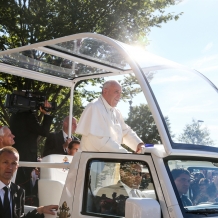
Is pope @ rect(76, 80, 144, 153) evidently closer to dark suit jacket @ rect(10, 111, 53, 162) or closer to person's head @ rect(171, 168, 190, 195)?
person's head @ rect(171, 168, 190, 195)

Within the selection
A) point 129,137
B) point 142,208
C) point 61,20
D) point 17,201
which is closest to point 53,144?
point 129,137

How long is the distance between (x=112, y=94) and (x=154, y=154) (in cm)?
166

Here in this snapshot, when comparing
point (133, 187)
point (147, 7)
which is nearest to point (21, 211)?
point (133, 187)

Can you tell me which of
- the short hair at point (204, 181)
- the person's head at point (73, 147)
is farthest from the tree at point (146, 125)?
the person's head at point (73, 147)

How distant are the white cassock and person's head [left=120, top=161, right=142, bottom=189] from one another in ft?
1.97

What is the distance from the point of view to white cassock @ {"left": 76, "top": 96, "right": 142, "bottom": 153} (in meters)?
4.78

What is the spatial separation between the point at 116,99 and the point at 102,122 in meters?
0.40

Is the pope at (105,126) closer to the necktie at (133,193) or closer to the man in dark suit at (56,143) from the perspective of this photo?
the necktie at (133,193)

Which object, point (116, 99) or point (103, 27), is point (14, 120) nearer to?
point (116, 99)

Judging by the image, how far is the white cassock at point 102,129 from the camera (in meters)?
4.78

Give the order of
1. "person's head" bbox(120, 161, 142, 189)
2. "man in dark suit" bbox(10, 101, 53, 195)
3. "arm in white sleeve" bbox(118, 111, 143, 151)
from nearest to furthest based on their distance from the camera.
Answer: "person's head" bbox(120, 161, 142, 189) → "arm in white sleeve" bbox(118, 111, 143, 151) → "man in dark suit" bbox(10, 101, 53, 195)

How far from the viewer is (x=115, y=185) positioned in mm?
3973

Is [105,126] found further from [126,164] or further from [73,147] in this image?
[73,147]

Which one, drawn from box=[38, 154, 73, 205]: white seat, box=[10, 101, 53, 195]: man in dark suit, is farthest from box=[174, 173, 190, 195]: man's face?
box=[10, 101, 53, 195]: man in dark suit
